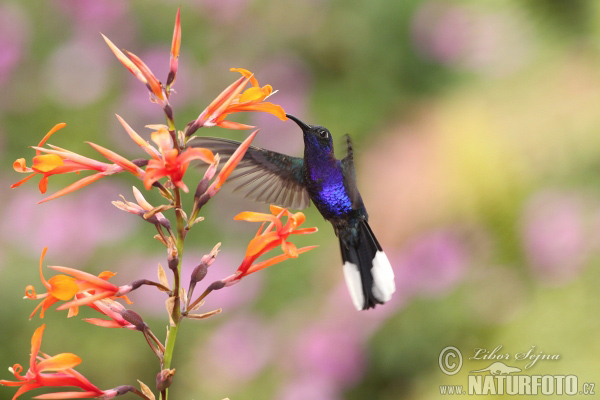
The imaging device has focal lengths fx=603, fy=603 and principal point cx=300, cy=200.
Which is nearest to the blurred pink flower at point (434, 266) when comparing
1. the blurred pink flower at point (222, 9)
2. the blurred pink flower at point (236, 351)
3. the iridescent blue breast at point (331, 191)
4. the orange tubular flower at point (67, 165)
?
the blurred pink flower at point (236, 351)

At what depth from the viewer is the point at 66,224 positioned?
12.9 ft

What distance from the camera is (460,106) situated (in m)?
5.05

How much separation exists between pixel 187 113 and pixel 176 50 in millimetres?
3550

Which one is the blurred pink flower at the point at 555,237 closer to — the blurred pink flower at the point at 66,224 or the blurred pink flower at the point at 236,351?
the blurred pink flower at the point at 236,351

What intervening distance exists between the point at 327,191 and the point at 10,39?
3.36 meters

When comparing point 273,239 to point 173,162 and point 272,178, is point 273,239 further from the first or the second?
point 272,178

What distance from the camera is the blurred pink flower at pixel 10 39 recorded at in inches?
174

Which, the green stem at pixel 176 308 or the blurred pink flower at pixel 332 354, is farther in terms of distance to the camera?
the blurred pink flower at pixel 332 354

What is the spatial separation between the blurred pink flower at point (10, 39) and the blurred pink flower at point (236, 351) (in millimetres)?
2497

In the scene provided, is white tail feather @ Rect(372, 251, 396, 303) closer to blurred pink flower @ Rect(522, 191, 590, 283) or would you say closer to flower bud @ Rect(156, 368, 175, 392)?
flower bud @ Rect(156, 368, 175, 392)

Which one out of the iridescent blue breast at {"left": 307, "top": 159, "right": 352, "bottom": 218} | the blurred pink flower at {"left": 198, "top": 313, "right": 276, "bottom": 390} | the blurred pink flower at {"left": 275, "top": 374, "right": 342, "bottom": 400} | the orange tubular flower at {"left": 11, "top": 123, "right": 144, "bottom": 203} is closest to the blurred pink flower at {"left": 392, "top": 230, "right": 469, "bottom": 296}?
the blurred pink flower at {"left": 275, "top": 374, "right": 342, "bottom": 400}

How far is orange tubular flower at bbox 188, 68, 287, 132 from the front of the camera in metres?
1.29

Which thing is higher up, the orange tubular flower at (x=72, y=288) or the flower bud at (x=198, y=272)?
the flower bud at (x=198, y=272)

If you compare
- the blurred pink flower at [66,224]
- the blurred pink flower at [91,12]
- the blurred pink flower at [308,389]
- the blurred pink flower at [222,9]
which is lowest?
the blurred pink flower at [308,389]
